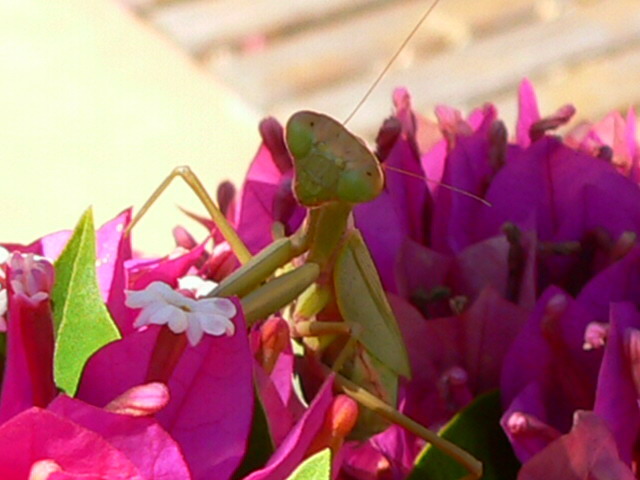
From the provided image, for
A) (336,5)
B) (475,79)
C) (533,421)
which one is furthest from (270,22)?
(533,421)

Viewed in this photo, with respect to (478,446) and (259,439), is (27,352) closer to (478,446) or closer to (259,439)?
(259,439)

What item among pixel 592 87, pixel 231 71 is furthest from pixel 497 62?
pixel 231 71

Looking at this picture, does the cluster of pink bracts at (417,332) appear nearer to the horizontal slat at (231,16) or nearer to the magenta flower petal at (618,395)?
the magenta flower petal at (618,395)

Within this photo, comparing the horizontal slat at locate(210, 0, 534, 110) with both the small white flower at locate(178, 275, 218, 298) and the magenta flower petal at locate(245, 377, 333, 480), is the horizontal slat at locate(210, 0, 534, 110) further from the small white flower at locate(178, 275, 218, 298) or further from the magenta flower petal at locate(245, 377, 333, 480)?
the magenta flower petal at locate(245, 377, 333, 480)

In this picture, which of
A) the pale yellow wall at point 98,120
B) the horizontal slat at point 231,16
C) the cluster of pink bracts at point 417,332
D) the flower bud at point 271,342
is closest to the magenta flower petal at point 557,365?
the cluster of pink bracts at point 417,332

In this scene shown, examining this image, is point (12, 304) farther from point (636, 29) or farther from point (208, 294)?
point (636, 29)

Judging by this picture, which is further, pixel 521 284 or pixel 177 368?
pixel 521 284
